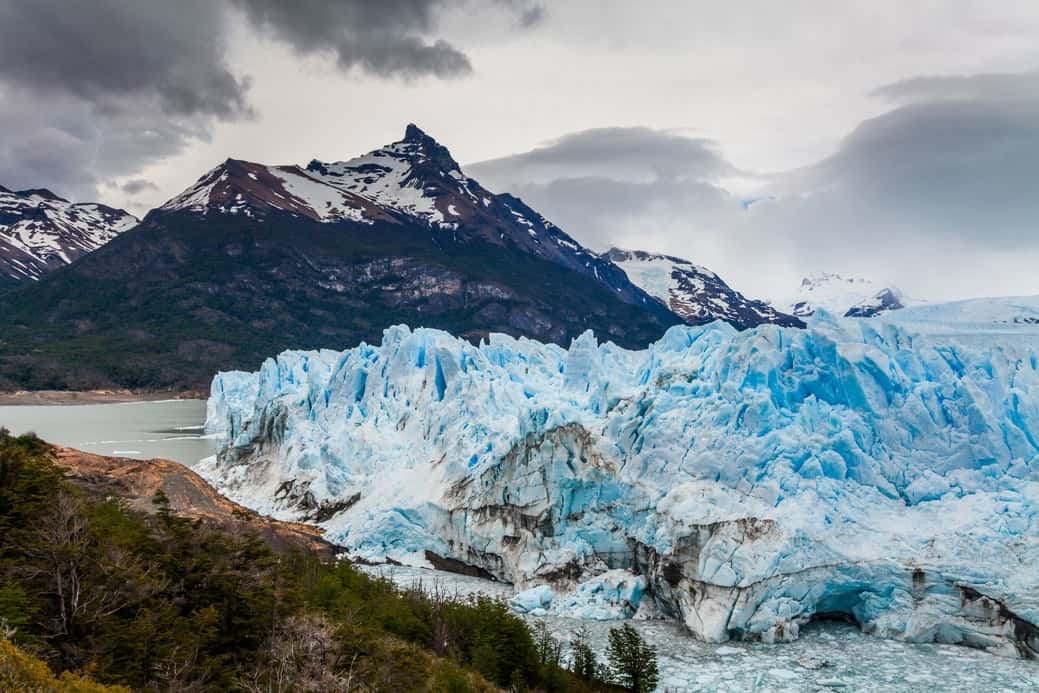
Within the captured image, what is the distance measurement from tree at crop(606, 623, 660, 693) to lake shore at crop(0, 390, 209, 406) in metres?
86.0

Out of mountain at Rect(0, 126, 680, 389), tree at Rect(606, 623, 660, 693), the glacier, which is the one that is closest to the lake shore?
mountain at Rect(0, 126, 680, 389)

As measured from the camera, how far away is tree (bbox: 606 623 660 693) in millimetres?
14484

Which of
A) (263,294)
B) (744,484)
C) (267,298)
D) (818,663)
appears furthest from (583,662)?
(263,294)

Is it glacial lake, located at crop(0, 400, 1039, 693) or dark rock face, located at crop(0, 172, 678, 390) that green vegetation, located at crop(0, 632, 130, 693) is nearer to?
glacial lake, located at crop(0, 400, 1039, 693)

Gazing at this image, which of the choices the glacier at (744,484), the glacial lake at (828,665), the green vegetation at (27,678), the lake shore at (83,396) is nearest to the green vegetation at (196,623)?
the green vegetation at (27,678)

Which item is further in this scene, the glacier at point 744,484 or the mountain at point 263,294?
the mountain at point 263,294

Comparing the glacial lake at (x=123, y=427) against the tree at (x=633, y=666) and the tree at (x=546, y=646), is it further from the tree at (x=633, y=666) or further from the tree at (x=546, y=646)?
the tree at (x=633, y=666)

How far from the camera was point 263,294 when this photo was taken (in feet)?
451

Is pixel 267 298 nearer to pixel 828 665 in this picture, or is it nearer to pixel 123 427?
pixel 123 427

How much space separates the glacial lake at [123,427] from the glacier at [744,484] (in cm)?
2087

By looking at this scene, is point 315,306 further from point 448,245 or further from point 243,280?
point 448,245

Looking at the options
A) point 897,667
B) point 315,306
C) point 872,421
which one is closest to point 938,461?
point 872,421

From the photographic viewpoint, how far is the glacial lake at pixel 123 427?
4766 centimetres

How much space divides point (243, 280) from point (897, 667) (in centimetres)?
13790
